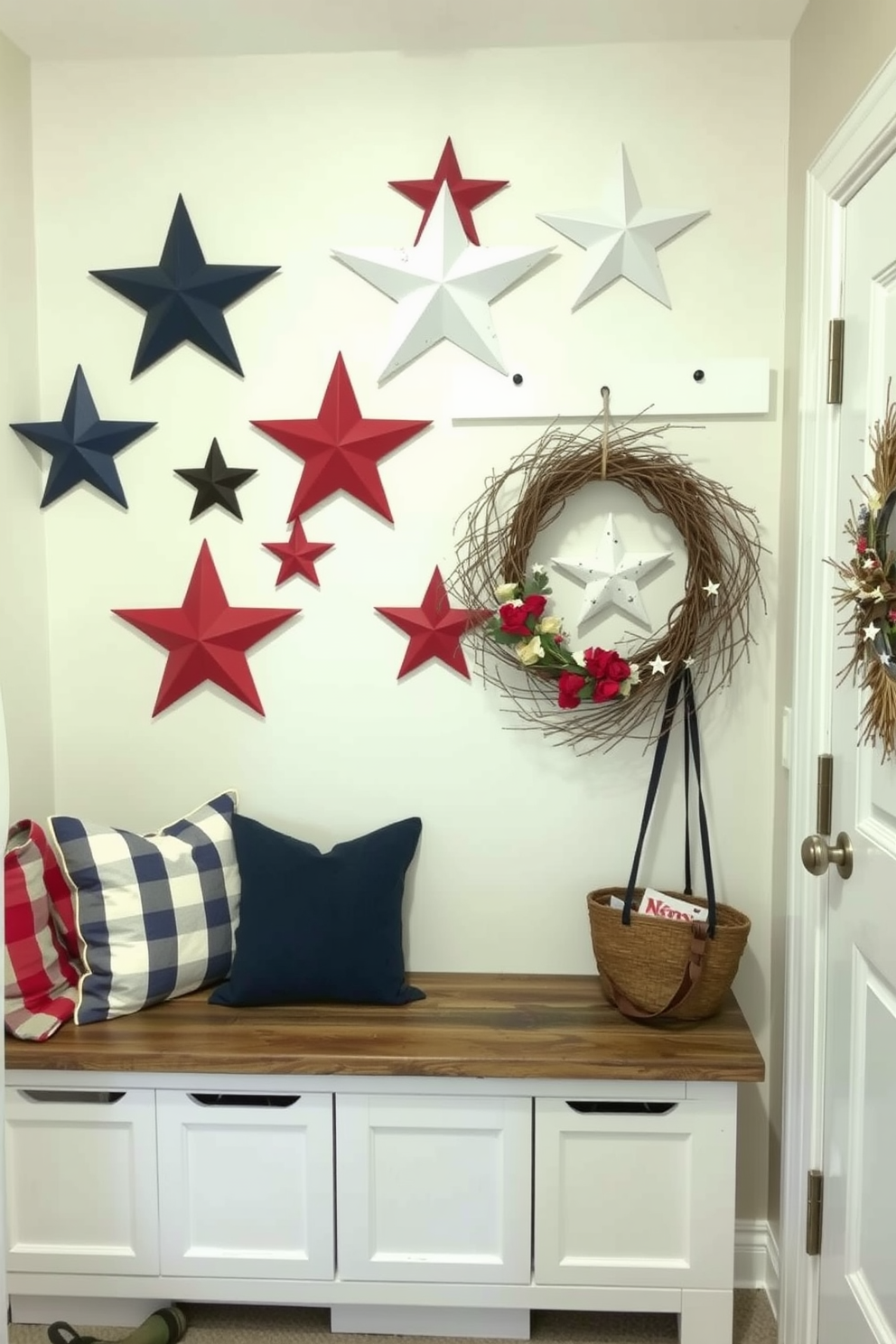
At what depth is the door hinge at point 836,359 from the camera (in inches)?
71.7

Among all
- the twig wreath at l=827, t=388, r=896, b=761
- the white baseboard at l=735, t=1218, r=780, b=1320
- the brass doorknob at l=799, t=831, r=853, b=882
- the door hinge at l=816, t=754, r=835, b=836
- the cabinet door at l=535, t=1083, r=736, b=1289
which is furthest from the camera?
the white baseboard at l=735, t=1218, r=780, b=1320

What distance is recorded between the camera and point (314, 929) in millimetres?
2133

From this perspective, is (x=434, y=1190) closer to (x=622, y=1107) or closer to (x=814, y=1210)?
(x=622, y=1107)

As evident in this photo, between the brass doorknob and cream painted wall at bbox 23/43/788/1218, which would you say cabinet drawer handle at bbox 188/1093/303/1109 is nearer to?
cream painted wall at bbox 23/43/788/1218

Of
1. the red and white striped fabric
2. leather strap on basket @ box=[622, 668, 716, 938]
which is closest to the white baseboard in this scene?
leather strap on basket @ box=[622, 668, 716, 938]

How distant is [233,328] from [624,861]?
1.40m

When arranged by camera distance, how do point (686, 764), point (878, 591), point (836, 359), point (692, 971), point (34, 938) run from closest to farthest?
point (878, 591), point (836, 359), point (692, 971), point (34, 938), point (686, 764)

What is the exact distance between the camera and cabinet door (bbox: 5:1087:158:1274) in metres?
2.01

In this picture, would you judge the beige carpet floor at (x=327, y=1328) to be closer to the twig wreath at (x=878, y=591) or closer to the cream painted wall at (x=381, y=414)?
the cream painted wall at (x=381, y=414)

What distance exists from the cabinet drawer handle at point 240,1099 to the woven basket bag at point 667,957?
2.12ft

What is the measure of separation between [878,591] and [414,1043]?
115cm

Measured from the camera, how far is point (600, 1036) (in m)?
2.00

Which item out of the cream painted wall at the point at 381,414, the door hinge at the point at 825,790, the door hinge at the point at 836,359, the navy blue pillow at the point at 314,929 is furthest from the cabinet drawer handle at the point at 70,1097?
the door hinge at the point at 836,359

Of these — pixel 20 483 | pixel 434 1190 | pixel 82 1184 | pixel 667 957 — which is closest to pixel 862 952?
pixel 667 957
